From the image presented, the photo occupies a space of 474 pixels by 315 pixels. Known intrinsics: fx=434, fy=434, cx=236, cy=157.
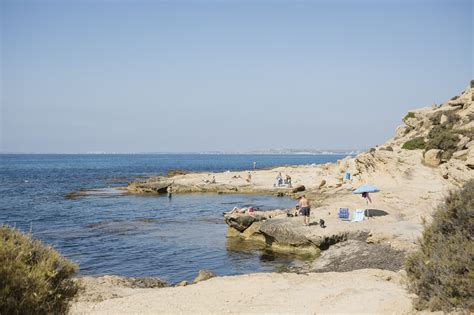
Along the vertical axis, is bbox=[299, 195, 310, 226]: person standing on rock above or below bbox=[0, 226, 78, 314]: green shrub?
below

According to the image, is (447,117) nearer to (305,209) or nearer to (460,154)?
(460,154)

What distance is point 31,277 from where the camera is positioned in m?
5.87

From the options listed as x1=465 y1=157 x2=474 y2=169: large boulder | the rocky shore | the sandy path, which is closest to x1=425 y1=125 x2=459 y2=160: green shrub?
the rocky shore

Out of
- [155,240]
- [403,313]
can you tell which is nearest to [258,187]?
[155,240]

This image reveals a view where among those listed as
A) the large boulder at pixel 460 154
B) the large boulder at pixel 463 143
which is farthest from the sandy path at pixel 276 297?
the large boulder at pixel 463 143

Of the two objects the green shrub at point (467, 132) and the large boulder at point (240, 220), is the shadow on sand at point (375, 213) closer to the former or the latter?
the large boulder at point (240, 220)

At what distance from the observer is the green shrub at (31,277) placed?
562cm

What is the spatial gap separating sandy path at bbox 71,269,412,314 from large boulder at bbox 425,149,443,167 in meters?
18.2

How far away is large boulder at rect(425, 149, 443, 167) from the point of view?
2966cm

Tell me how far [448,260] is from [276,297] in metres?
5.23

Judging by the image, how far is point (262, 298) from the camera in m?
11.7

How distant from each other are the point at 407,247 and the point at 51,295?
15037 millimetres

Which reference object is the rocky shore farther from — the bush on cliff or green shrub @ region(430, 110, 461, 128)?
the bush on cliff

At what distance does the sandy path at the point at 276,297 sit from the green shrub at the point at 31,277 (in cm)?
328
